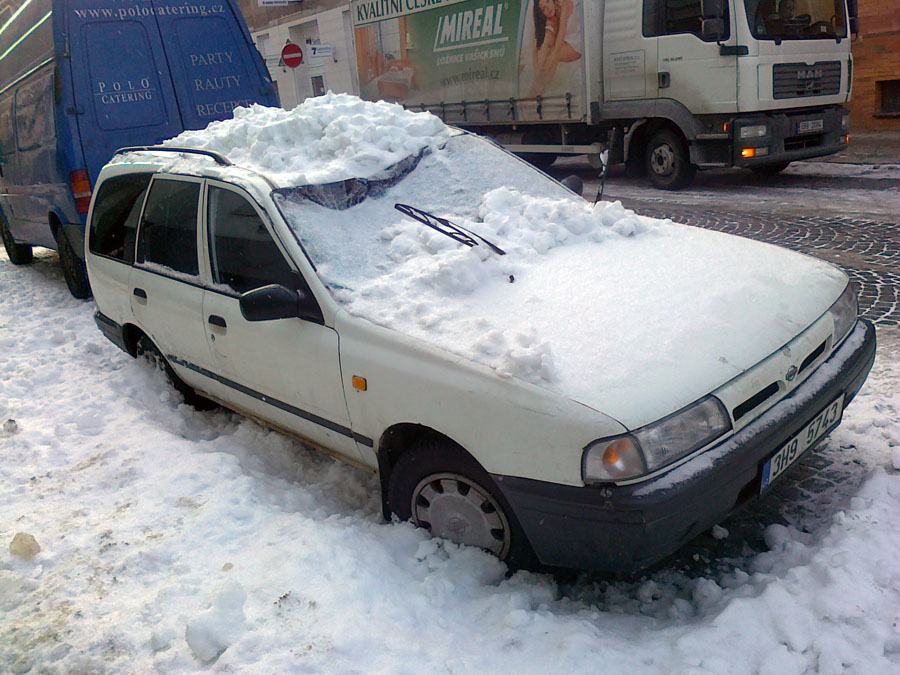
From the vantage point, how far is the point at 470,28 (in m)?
13.2

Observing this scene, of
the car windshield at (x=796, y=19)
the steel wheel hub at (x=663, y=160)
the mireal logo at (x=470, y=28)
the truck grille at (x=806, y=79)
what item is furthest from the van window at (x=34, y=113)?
the truck grille at (x=806, y=79)

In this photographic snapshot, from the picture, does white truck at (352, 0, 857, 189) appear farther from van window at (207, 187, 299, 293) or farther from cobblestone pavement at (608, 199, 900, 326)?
van window at (207, 187, 299, 293)

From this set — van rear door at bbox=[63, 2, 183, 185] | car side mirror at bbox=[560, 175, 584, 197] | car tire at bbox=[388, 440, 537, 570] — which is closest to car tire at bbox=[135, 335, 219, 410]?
car tire at bbox=[388, 440, 537, 570]

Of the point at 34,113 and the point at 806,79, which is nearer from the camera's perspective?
the point at 34,113

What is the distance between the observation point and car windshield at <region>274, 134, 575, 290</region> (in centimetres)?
325

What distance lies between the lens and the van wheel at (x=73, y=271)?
7.39 metres

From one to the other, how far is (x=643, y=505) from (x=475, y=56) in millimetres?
12211

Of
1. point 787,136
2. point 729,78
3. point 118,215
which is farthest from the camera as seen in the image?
point 787,136

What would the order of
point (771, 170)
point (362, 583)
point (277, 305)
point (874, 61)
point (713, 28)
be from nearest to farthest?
point (362, 583) → point (277, 305) → point (713, 28) → point (771, 170) → point (874, 61)

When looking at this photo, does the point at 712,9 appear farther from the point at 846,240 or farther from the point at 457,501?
the point at 457,501

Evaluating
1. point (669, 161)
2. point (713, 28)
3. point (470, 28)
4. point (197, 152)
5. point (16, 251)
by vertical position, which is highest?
point (470, 28)

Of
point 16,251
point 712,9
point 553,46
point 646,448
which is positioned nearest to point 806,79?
point 712,9

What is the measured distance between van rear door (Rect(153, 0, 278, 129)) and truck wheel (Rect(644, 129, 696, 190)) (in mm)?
5933

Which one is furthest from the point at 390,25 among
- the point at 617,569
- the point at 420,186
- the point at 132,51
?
the point at 617,569
